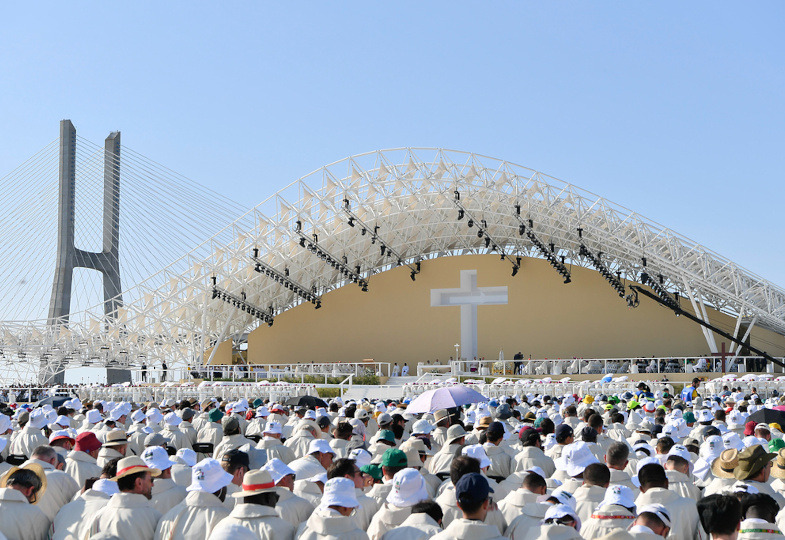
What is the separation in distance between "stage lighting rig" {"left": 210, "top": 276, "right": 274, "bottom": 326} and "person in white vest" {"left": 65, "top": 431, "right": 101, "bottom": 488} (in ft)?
122

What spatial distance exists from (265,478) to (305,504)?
78cm

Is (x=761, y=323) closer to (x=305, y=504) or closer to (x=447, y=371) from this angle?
(x=447, y=371)

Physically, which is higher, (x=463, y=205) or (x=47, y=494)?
(x=463, y=205)

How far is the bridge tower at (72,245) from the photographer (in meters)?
47.1

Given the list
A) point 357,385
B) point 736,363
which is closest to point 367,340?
point 357,385

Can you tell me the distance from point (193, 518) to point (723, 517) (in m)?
3.36

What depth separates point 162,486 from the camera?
7105mm

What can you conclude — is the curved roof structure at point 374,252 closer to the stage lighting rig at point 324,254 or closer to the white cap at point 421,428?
the stage lighting rig at point 324,254

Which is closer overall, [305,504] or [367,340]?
[305,504]

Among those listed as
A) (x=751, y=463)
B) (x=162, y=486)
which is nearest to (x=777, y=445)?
(x=751, y=463)

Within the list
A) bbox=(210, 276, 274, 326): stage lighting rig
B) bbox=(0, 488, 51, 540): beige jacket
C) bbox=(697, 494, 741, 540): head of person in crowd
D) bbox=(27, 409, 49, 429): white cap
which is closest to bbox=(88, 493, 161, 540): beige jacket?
bbox=(0, 488, 51, 540): beige jacket

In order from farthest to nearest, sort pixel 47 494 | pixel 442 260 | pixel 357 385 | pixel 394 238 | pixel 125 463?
pixel 442 260 < pixel 394 238 < pixel 357 385 < pixel 47 494 < pixel 125 463

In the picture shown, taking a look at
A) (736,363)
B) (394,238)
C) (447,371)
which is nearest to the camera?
(736,363)

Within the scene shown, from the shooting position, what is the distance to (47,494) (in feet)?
23.7
